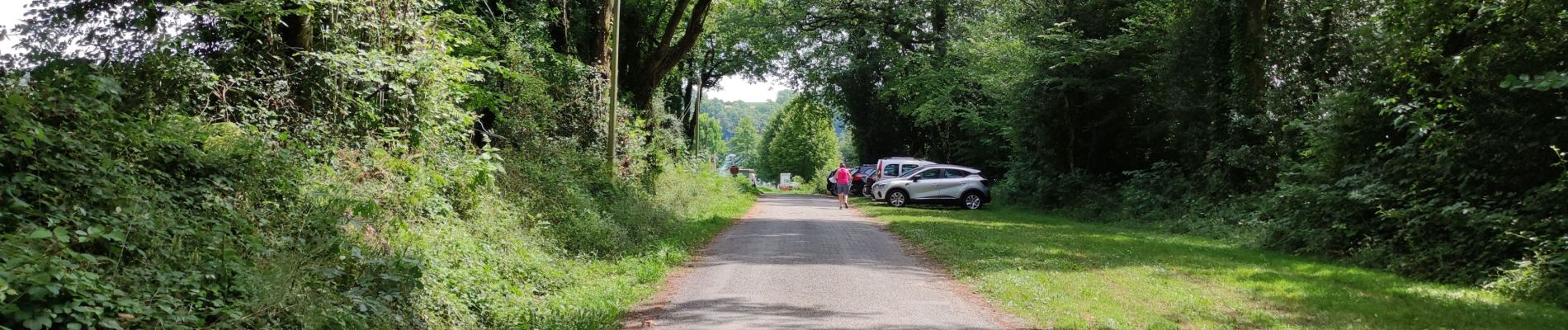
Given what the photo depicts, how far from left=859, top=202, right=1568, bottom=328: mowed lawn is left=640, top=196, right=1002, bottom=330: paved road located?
0.57m

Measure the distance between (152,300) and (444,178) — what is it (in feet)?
16.1

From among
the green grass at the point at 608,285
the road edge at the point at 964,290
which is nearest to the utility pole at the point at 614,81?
the green grass at the point at 608,285

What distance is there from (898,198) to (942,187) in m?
1.42

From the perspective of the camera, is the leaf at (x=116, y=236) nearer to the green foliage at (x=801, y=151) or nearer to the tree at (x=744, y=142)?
the green foliage at (x=801, y=151)

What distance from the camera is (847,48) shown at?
41031mm

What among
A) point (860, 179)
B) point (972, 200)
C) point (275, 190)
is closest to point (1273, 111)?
point (972, 200)

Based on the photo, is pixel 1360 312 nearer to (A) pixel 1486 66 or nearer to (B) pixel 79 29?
(A) pixel 1486 66

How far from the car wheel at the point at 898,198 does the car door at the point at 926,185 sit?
22 centimetres

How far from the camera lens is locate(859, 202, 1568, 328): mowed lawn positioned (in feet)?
25.6

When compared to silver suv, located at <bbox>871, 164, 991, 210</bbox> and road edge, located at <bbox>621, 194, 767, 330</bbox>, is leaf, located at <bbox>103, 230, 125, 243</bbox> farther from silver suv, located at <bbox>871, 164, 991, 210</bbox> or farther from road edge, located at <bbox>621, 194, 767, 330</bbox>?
silver suv, located at <bbox>871, 164, 991, 210</bbox>

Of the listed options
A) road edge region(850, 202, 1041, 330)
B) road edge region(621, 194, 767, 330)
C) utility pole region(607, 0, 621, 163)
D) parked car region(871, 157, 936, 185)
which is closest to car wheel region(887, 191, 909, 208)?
parked car region(871, 157, 936, 185)

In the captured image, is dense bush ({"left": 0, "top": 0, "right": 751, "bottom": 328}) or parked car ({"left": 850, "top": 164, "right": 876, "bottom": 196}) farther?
parked car ({"left": 850, "top": 164, "right": 876, "bottom": 196})

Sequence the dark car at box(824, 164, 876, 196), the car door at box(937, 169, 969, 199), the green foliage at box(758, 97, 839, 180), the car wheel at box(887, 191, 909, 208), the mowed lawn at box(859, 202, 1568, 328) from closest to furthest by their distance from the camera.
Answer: the mowed lawn at box(859, 202, 1568, 328) → the car door at box(937, 169, 969, 199) → the car wheel at box(887, 191, 909, 208) → the dark car at box(824, 164, 876, 196) → the green foliage at box(758, 97, 839, 180)

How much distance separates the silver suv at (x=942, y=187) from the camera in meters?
27.4
